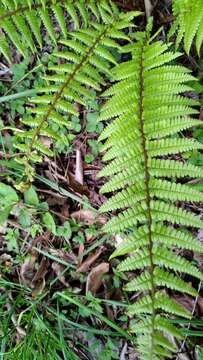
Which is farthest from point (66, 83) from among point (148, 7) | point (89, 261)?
point (89, 261)

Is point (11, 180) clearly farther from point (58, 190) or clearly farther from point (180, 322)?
point (180, 322)

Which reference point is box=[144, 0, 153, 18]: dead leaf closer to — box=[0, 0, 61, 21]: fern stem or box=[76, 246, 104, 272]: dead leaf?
box=[0, 0, 61, 21]: fern stem

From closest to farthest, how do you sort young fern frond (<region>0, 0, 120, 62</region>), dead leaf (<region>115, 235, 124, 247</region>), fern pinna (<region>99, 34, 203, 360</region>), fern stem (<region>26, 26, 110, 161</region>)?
fern pinna (<region>99, 34, 203, 360</region>), fern stem (<region>26, 26, 110, 161</region>), young fern frond (<region>0, 0, 120, 62</region>), dead leaf (<region>115, 235, 124, 247</region>)

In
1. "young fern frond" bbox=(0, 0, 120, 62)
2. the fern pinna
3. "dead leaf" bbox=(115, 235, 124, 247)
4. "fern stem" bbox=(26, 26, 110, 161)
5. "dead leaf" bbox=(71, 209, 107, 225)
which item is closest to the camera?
the fern pinna

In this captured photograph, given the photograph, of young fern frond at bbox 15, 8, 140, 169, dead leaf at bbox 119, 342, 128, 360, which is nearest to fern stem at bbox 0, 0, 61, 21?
young fern frond at bbox 15, 8, 140, 169

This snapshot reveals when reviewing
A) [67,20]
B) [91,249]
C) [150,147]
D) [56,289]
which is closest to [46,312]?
[56,289]

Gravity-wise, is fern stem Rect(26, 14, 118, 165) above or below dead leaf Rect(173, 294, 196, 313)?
above
